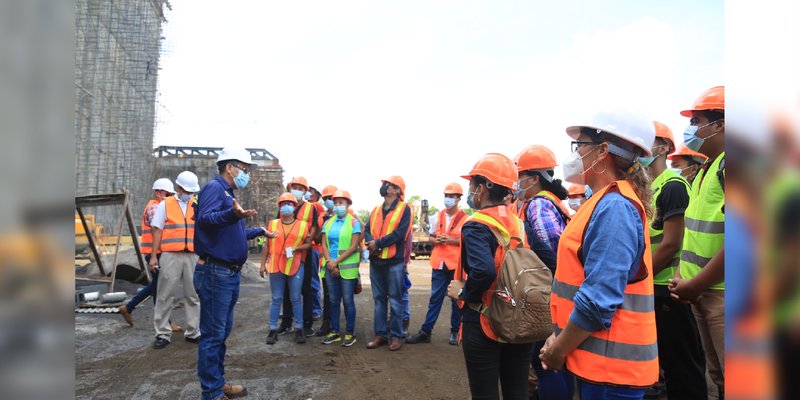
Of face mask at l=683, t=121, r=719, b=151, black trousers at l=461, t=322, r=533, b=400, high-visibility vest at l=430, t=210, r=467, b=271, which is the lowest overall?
black trousers at l=461, t=322, r=533, b=400

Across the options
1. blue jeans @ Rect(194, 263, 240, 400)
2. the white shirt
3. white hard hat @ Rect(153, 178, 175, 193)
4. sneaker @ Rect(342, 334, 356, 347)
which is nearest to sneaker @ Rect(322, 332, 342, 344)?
sneaker @ Rect(342, 334, 356, 347)

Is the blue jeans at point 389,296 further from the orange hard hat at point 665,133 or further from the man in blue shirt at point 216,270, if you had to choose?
the orange hard hat at point 665,133

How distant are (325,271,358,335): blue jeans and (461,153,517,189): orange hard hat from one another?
3.56 metres

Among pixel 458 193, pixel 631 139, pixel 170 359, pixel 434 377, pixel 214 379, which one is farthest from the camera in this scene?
A: pixel 458 193

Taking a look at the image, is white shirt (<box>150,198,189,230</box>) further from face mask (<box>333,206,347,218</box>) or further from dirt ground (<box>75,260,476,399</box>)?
face mask (<box>333,206,347,218</box>)

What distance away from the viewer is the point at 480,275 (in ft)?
8.73

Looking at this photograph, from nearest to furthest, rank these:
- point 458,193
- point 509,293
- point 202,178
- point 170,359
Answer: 1. point 509,293
2. point 170,359
3. point 458,193
4. point 202,178

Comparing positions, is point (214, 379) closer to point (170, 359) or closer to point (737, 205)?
point (170, 359)

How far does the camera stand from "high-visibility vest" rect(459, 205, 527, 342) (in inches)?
106

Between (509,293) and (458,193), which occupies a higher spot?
(458,193)

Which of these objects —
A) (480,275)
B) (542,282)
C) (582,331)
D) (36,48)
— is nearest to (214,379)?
(480,275)

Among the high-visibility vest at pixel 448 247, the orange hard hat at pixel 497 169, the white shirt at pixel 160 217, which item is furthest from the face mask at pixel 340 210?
the orange hard hat at pixel 497 169

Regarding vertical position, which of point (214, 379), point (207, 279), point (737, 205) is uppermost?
point (737, 205)

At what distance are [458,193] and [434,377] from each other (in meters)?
2.79
